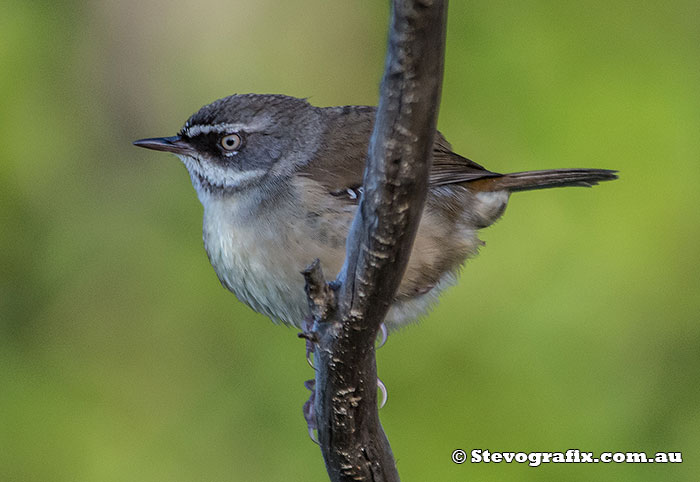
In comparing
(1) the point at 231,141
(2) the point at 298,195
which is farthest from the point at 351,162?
(1) the point at 231,141

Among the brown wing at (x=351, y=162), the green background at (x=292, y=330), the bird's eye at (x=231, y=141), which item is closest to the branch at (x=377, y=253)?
the brown wing at (x=351, y=162)

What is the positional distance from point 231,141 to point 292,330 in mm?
1652

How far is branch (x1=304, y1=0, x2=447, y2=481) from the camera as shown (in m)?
2.10

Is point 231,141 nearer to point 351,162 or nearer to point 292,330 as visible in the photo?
point 351,162

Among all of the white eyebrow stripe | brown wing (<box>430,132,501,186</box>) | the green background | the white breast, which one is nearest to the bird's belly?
the white breast

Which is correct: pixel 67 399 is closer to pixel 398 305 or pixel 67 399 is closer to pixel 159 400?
pixel 159 400

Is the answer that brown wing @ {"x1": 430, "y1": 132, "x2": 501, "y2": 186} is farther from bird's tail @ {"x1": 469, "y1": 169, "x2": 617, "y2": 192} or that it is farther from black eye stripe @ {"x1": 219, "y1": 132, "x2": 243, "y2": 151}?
black eye stripe @ {"x1": 219, "y1": 132, "x2": 243, "y2": 151}

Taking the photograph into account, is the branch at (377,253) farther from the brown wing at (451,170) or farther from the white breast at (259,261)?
the brown wing at (451,170)

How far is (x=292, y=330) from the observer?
5562 mm

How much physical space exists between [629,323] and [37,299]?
151 inches

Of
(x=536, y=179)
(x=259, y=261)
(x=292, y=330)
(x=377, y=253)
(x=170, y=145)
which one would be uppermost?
(x=170, y=145)

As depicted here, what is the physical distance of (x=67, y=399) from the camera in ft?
18.9

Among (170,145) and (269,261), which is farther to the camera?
(170,145)

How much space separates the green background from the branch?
1.91 m
